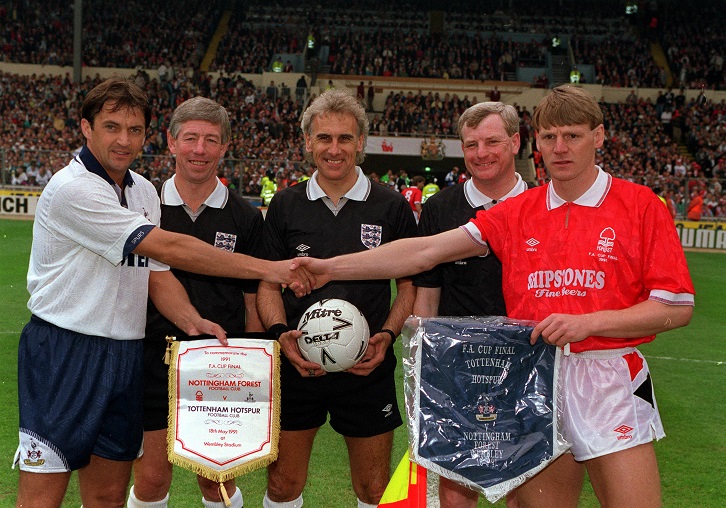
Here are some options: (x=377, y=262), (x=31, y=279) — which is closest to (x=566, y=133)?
(x=377, y=262)

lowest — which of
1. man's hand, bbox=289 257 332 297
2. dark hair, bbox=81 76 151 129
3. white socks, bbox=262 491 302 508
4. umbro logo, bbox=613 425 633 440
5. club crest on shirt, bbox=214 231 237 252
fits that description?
white socks, bbox=262 491 302 508

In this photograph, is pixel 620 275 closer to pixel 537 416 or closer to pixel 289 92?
pixel 537 416

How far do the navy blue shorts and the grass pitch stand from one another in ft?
5.39

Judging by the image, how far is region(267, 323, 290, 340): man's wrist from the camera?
3949mm

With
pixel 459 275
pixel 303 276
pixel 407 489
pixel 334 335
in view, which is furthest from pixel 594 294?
pixel 303 276

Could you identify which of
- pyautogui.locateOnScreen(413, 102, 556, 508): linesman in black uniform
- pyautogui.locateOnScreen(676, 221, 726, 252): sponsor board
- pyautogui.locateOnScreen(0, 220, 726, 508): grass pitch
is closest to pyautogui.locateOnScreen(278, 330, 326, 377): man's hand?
pyautogui.locateOnScreen(413, 102, 556, 508): linesman in black uniform

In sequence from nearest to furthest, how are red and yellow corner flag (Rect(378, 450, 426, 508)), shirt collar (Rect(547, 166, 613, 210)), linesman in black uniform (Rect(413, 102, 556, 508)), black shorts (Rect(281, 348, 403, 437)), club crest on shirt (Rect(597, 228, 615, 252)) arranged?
club crest on shirt (Rect(597, 228, 615, 252))
shirt collar (Rect(547, 166, 613, 210))
red and yellow corner flag (Rect(378, 450, 426, 508))
linesman in black uniform (Rect(413, 102, 556, 508))
black shorts (Rect(281, 348, 403, 437))

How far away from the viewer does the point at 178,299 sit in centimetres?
404

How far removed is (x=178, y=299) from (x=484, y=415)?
1.72 m

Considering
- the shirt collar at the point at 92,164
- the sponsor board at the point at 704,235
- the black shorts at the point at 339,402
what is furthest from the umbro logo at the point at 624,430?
the sponsor board at the point at 704,235

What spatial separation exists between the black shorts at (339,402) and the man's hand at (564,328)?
51.9 inches

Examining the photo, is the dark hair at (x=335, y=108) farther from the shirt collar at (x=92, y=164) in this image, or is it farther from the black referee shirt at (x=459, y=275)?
the shirt collar at (x=92, y=164)

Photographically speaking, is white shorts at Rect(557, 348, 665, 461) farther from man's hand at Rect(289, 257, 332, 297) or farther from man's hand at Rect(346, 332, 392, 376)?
man's hand at Rect(289, 257, 332, 297)

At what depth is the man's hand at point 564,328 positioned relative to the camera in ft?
10.0
